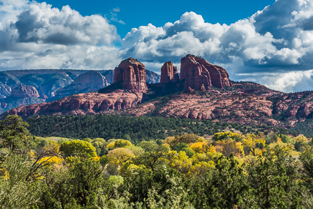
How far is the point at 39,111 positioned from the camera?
19612cm

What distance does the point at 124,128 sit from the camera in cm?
11631

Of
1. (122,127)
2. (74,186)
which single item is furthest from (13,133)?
(122,127)

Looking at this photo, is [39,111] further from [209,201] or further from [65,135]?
[209,201]

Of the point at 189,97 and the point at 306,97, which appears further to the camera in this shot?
the point at 189,97

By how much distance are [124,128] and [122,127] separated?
1988 millimetres

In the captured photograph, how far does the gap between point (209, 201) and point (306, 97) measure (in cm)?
16156

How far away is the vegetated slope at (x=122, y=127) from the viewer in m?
110

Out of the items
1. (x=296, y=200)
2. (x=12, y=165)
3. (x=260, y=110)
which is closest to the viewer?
(x=12, y=165)

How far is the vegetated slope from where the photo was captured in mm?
109750

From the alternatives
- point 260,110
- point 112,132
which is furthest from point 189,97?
point 112,132

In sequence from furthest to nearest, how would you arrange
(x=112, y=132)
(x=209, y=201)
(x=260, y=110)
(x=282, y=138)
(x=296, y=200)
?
1. (x=260, y=110)
2. (x=112, y=132)
3. (x=282, y=138)
4. (x=209, y=201)
5. (x=296, y=200)

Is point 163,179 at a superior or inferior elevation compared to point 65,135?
superior

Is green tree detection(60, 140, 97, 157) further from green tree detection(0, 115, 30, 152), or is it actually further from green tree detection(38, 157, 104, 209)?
green tree detection(38, 157, 104, 209)

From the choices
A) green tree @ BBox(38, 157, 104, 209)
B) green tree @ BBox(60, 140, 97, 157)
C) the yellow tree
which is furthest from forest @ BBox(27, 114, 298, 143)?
green tree @ BBox(38, 157, 104, 209)
